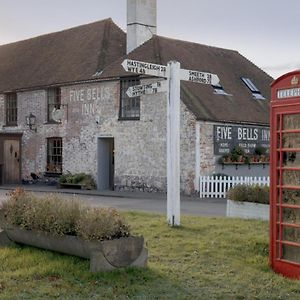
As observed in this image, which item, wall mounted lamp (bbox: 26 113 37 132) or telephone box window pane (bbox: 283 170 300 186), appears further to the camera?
wall mounted lamp (bbox: 26 113 37 132)

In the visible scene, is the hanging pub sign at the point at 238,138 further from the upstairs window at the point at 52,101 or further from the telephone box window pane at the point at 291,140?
the telephone box window pane at the point at 291,140

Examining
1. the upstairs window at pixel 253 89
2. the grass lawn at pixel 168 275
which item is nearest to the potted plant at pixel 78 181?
the upstairs window at pixel 253 89

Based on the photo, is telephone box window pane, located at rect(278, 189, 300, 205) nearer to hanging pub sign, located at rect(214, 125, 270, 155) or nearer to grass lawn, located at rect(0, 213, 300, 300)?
grass lawn, located at rect(0, 213, 300, 300)

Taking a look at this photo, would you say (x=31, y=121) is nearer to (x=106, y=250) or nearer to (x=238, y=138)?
(x=238, y=138)

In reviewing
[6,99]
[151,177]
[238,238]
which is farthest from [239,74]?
[238,238]

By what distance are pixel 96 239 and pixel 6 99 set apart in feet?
84.9

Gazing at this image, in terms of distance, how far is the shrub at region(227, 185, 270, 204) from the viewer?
13.5 m

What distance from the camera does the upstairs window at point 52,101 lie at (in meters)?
29.3

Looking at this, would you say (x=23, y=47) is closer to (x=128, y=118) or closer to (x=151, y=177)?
(x=128, y=118)

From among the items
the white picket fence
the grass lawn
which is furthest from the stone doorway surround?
the grass lawn

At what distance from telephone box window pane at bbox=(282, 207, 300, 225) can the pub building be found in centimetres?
1498

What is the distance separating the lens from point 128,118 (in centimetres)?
2552

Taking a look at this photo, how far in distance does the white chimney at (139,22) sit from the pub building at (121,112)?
0.15ft

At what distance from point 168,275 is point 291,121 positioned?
103 inches
